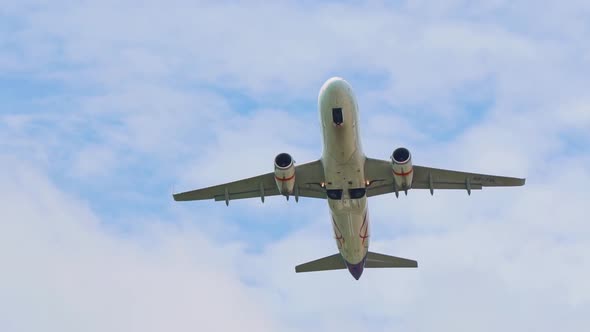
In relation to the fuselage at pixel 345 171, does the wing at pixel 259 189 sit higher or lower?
higher

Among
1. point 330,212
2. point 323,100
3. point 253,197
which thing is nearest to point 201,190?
point 253,197

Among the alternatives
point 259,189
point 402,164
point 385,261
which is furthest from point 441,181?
point 259,189

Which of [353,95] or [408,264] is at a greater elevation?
[353,95]

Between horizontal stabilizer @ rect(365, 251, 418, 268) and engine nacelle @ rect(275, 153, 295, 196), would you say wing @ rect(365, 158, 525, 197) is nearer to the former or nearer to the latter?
engine nacelle @ rect(275, 153, 295, 196)

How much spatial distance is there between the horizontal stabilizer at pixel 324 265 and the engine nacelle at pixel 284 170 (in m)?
8.90

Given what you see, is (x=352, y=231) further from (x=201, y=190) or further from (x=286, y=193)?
(x=201, y=190)

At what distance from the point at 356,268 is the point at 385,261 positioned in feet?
8.90

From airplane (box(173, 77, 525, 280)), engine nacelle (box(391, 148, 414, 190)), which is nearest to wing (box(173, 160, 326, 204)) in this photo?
airplane (box(173, 77, 525, 280))

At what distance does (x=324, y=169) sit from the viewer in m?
52.6

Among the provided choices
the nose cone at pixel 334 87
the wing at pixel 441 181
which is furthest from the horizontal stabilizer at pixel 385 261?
the nose cone at pixel 334 87

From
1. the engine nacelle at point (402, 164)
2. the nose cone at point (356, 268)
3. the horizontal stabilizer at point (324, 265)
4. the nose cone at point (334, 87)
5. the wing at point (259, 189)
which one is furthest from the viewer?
the horizontal stabilizer at point (324, 265)

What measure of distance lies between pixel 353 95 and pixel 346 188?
5416mm

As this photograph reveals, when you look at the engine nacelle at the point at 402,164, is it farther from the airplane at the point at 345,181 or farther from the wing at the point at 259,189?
the wing at the point at 259,189

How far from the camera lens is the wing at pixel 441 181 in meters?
55.7
